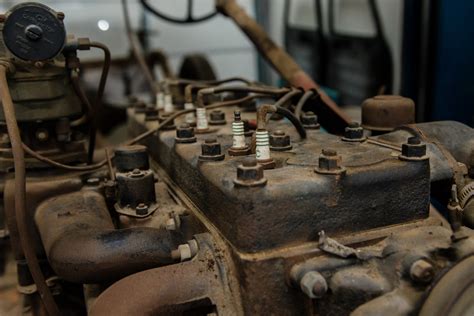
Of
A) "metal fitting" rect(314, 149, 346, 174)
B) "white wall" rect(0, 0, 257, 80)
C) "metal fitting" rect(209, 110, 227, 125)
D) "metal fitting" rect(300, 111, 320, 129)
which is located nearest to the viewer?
"metal fitting" rect(314, 149, 346, 174)

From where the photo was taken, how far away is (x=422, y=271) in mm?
687

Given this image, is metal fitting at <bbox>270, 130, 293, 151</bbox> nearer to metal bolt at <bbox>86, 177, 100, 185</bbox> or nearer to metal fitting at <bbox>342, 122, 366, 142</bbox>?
metal fitting at <bbox>342, 122, 366, 142</bbox>

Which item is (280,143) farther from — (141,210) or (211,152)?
(141,210)

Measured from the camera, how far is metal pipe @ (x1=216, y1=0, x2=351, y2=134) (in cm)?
140

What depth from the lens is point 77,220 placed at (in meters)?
1.00

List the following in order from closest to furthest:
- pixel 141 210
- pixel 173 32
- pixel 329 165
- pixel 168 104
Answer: pixel 329 165
pixel 141 210
pixel 168 104
pixel 173 32

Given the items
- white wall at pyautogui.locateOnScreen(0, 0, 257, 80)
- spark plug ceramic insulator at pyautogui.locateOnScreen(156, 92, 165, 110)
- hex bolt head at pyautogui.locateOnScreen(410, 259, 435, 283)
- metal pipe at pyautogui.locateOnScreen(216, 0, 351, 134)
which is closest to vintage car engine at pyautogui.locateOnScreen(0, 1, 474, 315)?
hex bolt head at pyautogui.locateOnScreen(410, 259, 435, 283)

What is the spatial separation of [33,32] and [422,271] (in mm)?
805

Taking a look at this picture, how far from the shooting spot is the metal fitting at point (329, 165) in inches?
31.3

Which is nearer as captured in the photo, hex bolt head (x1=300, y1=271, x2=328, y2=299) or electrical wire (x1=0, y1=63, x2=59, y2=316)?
hex bolt head (x1=300, y1=271, x2=328, y2=299)

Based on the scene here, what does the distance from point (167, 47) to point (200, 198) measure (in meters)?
3.42

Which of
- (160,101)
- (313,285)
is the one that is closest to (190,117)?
(160,101)

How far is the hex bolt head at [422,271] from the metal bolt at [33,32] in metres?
0.79

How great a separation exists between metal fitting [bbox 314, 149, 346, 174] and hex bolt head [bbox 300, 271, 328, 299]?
0.52 ft
